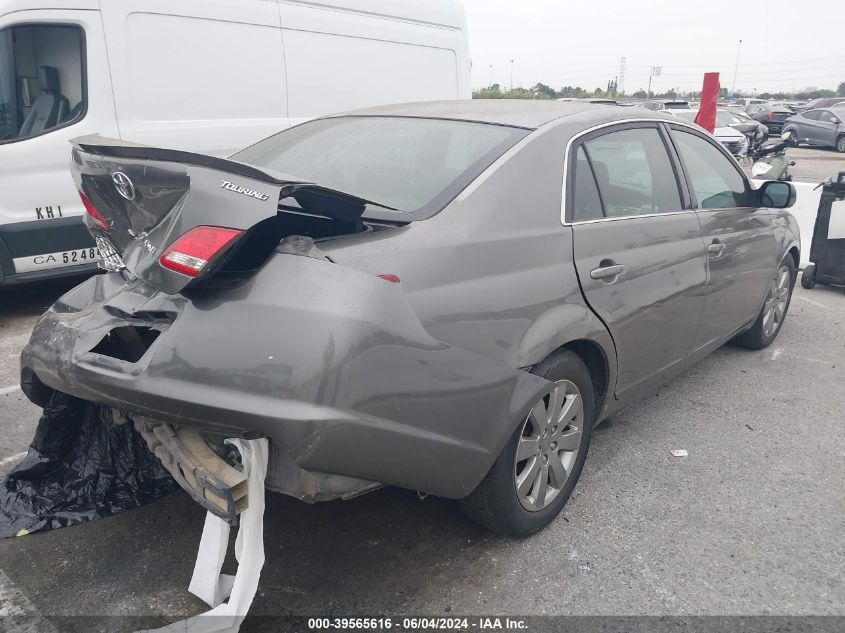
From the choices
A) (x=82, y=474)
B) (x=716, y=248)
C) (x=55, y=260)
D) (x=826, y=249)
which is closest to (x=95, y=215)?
(x=82, y=474)

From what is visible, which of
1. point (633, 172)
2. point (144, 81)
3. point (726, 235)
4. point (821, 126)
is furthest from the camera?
point (821, 126)

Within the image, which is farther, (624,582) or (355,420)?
(624,582)

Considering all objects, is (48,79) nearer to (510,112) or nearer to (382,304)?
(510,112)

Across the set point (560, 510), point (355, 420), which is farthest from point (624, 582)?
point (355, 420)

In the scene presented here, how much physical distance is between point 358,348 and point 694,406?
2832 mm

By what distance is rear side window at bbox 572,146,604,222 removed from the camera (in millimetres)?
2889

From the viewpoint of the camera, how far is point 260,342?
77.7 inches

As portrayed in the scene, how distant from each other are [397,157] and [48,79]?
391 centimetres

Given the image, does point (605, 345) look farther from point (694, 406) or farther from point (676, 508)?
point (694, 406)

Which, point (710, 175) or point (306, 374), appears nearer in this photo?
point (306, 374)

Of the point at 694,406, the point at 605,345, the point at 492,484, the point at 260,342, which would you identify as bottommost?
the point at 694,406

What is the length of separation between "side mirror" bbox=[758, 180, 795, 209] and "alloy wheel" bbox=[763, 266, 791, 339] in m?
0.69

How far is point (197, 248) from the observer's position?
2035 millimetres

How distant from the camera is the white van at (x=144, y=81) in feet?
17.3
